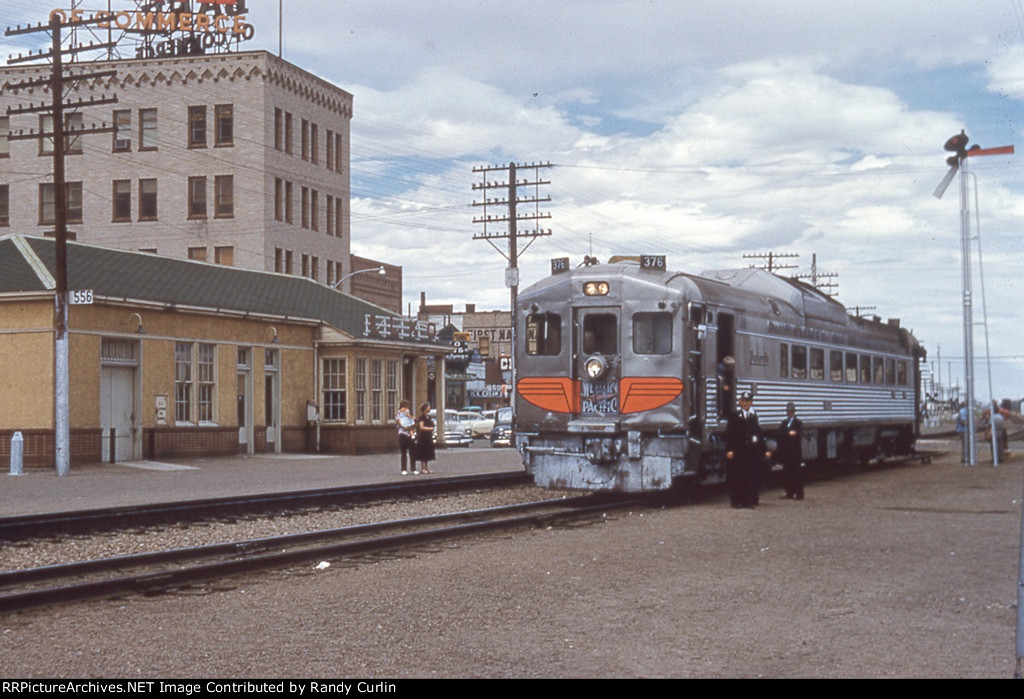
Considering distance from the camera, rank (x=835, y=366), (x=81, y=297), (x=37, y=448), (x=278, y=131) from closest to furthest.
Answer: (x=835, y=366) → (x=81, y=297) → (x=37, y=448) → (x=278, y=131)

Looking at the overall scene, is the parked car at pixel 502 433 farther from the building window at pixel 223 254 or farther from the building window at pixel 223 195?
the building window at pixel 223 195

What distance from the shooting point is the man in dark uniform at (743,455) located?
720 inches

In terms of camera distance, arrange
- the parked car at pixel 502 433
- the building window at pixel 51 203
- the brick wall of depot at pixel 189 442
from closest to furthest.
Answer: the brick wall of depot at pixel 189 442 < the parked car at pixel 502 433 < the building window at pixel 51 203

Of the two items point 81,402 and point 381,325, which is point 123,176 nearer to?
point 381,325

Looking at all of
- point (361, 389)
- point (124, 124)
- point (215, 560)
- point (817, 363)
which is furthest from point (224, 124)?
point (215, 560)

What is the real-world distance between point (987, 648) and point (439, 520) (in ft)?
29.8

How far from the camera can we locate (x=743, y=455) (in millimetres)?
18234

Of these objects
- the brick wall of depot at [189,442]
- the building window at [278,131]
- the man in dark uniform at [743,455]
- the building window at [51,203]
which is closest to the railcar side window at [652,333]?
the man in dark uniform at [743,455]

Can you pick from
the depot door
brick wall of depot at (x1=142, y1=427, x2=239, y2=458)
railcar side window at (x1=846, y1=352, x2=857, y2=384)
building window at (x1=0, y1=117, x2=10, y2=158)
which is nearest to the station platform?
brick wall of depot at (x1=142, y1=427, x2=239, y2=458)

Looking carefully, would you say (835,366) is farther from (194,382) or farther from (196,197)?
(196,197)

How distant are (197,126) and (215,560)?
1845 inches

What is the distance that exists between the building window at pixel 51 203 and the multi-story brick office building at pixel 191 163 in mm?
59

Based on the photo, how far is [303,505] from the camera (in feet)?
62.3

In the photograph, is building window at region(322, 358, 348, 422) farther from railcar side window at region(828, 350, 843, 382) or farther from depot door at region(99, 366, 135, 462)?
railcar side window at region(828, 350, 843, 382)
